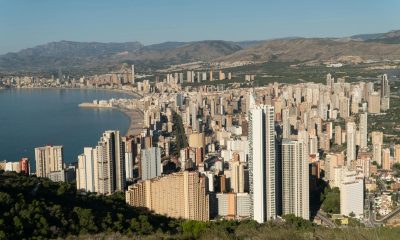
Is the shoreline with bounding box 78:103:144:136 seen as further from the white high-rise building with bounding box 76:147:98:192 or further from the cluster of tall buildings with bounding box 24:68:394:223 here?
the white high-rise building with bounding box 76:147:98:192

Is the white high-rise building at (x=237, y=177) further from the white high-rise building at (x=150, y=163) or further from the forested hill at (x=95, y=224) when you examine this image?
the white high-rise building at (x=150, y=163)

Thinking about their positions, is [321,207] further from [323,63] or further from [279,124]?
[323,63]

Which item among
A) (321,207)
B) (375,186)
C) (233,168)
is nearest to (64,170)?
(233,168)

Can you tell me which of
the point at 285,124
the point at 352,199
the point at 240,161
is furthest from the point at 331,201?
the point at 285,124

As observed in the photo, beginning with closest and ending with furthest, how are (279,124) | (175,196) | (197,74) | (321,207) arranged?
(175,196) < (321,207) < (279,124) < (197,74)

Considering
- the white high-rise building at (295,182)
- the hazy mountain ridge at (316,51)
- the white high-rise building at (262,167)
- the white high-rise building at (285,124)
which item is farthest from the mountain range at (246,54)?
the white high-rise building at (262,167)

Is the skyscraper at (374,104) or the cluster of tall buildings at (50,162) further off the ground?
the skyscraper at (374,104)
